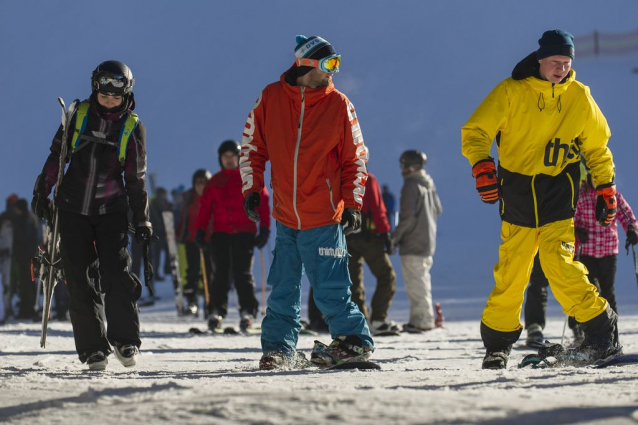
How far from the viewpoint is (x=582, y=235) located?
7445 mm

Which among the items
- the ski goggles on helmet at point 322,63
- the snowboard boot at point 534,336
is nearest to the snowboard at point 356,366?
the ski goggles on helmet at point 322,63

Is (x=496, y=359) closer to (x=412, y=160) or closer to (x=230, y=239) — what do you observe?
(x=230, y=239)

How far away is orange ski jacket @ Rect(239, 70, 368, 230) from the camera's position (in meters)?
5.04

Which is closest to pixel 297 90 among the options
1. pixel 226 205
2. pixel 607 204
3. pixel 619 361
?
pixel 607 204

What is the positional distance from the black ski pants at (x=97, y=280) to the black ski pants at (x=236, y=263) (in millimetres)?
3670

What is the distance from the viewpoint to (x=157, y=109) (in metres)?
66.0

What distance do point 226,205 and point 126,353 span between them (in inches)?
153

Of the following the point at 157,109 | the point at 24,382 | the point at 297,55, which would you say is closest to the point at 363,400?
the point at 24,382

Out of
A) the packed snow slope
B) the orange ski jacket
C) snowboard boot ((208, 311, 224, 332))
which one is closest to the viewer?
the orange ski jacket

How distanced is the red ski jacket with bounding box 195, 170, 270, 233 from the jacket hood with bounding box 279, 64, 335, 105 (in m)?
3.95

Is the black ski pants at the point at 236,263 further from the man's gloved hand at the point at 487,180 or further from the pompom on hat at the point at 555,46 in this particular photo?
the pompom on hat at the point at 555,46

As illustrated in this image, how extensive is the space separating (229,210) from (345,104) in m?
4.15

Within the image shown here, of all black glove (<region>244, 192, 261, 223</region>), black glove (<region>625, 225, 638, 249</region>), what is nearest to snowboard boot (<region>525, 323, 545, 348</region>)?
black glove (<region>625, 225, 638, 249</region>)

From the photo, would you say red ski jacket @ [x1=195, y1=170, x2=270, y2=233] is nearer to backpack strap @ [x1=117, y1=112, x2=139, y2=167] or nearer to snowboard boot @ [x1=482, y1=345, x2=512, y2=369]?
backpack strap @ [x1=117, y1=112, x2=139, y2=167]
